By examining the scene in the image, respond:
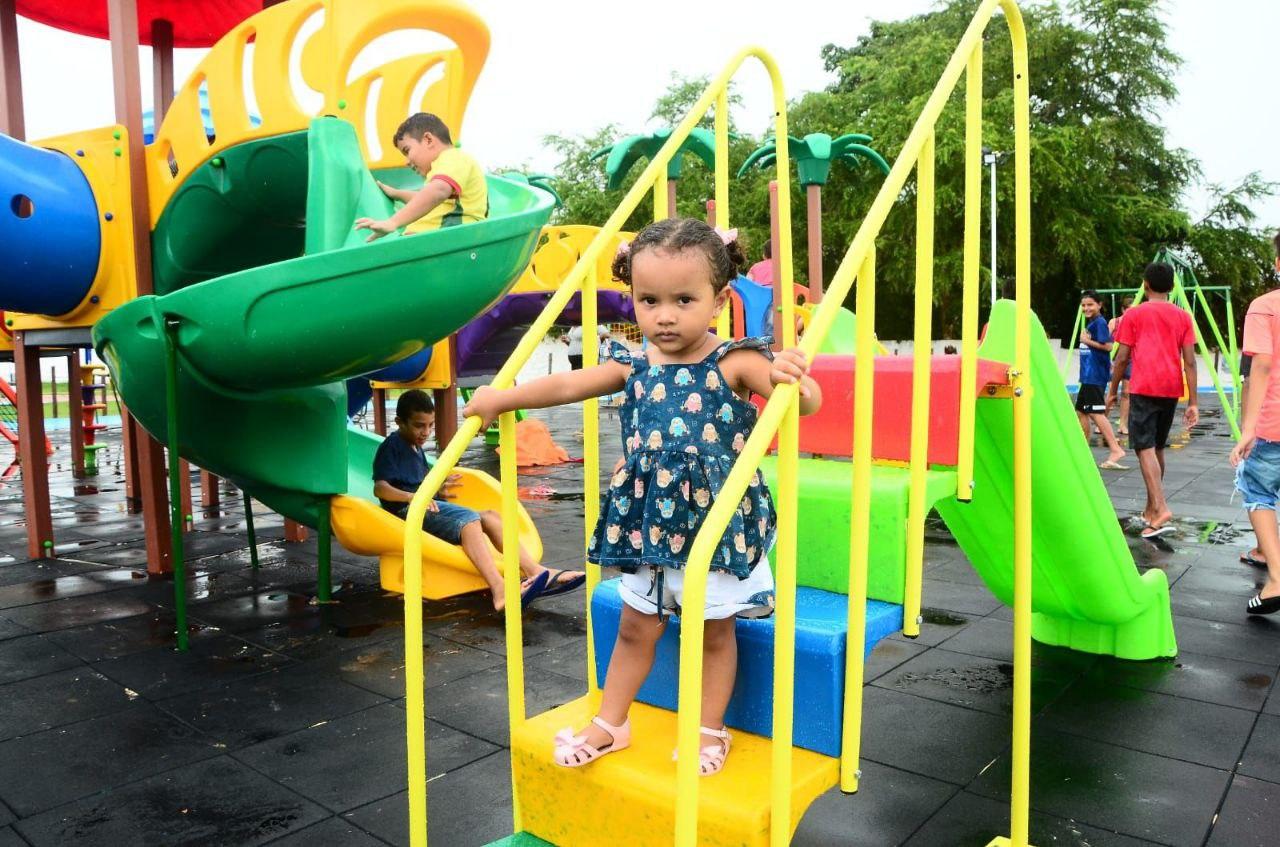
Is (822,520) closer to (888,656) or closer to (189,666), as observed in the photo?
(888,656)

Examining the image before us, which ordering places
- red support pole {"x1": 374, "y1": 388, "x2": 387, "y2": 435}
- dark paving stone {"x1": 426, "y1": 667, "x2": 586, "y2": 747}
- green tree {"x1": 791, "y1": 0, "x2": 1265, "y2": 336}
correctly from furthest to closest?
green tree {"x1": 791, "y1": 0, "x2": 1265, "y2": 336} < red support pole {"x1": 374, "y1": 388, "x2": 387, "y2": 435} < dark paving stone {"x1": 426, "y1": 667, "x2": 586, "y2": 747}

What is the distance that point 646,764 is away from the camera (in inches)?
78.3

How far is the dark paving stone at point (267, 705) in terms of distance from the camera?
10.4 feet

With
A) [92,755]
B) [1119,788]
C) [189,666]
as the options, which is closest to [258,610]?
[189,666]

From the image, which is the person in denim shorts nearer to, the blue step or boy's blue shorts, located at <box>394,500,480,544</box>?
the blue step

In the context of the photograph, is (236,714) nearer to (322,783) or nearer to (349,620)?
(322,783)

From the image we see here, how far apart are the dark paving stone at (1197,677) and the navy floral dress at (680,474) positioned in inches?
86.4

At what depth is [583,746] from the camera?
202cm

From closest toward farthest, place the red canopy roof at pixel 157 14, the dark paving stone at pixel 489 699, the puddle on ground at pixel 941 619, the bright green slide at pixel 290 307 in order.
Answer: the dark paving stone at pixel 489 699 → the bright green slide at pixel 290 307 → the puddle on ground at pixel 941 619 → the red canopy roof at pixel 157 14

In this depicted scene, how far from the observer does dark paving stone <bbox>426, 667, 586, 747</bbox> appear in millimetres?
3144

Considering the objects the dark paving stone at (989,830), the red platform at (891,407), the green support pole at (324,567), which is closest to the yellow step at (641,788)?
the dark paving stone at (989,830)

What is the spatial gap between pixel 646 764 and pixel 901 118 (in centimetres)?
2402

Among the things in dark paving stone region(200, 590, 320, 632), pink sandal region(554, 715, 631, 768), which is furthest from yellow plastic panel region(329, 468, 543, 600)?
pink sandal region(554, 715, 631, 768)

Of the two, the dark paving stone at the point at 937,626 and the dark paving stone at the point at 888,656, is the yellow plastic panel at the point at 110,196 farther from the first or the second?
the dark paving stone at the point at 937,626
